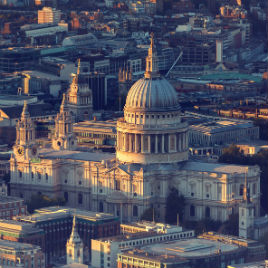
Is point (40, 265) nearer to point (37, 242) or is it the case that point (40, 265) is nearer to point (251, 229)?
point (37, 242)

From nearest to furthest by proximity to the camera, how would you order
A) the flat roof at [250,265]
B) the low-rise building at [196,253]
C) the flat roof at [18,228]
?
the flat roof at [250,265], the low-rise building at [196,253], the flat roof at [18,228]

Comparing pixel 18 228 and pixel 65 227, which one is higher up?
pixel 18 228

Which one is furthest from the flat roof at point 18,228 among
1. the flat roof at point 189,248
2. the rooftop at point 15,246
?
the flat roof at point 189,248

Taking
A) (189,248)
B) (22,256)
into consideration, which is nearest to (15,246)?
(22,256)

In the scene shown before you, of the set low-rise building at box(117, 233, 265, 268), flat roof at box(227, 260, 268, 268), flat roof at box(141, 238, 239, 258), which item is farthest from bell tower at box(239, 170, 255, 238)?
flat roof at box(227, 260, 268, 268)

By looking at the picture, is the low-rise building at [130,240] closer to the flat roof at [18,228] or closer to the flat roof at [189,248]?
the flat roof at [189,248]

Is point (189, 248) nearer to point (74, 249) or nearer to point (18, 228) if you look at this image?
point (74, 249)


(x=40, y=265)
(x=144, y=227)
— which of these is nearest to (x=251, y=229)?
(x=144, y=227)
